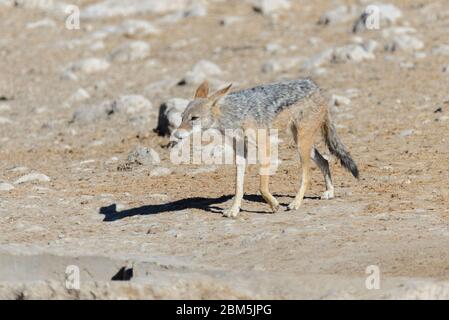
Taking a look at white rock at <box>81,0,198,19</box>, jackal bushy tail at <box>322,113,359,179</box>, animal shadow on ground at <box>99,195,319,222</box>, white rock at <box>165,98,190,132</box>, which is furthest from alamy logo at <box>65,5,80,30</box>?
jackal bushy tail at <box>322,113,359,179</box>

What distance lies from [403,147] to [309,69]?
5231 mm

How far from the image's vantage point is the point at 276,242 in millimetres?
8969

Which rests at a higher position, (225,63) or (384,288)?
(225,63)

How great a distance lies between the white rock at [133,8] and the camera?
23469 mm

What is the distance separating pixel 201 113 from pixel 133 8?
1402 cm

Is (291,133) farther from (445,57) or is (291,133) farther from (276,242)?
(445,57)

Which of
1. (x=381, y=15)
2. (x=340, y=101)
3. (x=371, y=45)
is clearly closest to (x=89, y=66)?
(x=371, y=45)

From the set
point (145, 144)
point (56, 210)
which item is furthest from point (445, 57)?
point (56, 210)

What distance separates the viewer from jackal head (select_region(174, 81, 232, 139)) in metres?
9.88

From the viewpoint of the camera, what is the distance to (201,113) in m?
9.98

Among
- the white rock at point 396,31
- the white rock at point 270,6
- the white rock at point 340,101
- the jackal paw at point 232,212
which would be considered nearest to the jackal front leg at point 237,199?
the jackal paw at point 232,212

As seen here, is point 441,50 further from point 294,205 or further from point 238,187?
point 238,187
